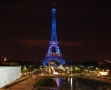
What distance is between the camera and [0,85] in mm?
41312

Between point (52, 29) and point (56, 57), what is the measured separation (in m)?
17.1

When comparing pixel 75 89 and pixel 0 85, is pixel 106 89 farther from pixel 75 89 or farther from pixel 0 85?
pixel 0 85

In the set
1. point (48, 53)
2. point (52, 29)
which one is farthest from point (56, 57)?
point (52, 29)

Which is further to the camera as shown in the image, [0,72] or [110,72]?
[110,72]

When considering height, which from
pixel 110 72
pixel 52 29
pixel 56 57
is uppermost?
pixel 52 29

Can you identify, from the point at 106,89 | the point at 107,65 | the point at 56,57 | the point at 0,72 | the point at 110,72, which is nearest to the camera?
the point at 0,72

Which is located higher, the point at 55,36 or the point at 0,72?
the point at 55,36

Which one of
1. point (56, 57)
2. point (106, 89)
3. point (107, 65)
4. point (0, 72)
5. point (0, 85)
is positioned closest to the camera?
point (0, 72)

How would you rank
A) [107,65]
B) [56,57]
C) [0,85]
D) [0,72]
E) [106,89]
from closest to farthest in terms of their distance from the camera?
[0,72] → [0,85] → [106,89] → [107,65] → [56,57]

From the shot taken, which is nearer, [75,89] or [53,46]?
[75,89]

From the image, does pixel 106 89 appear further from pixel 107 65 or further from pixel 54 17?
pixel 54 17

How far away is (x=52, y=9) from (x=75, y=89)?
5841 inches

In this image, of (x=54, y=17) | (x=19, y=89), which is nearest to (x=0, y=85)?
(x=19, y=89)

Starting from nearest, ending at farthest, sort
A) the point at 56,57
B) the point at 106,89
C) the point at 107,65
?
the point at 106,89 < the point at 107,65 < the point at 56,57
